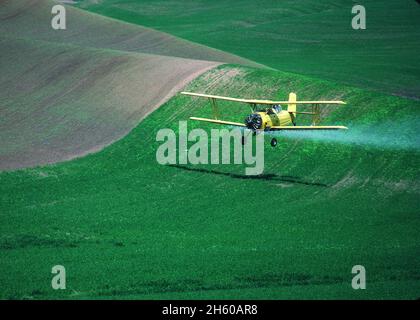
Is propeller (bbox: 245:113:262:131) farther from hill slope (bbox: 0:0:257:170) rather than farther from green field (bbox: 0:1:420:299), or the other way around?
hill slope (bbox: 0:0:257:170)

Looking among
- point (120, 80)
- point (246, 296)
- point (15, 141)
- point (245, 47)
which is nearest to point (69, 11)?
point (245, 47)

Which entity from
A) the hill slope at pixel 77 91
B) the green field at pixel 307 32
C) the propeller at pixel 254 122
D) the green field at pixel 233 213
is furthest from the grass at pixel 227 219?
the green field at pixel 307 32

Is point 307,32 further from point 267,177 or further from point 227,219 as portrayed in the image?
point 227,219

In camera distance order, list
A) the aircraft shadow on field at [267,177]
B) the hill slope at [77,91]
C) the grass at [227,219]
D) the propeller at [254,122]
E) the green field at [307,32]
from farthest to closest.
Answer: the green field at [307,32] < the hill slope at [77,91] < the aircraft shadow on field at [267,177] < the propeller at [254,122] < the grass at [227,219]

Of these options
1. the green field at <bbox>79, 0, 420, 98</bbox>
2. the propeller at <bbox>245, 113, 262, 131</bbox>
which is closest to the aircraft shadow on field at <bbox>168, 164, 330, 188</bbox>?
the propeller at <bbox>245, 113, 262, 131</bbox>

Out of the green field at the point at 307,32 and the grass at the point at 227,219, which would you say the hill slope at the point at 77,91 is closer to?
the grass at the point at 227,219

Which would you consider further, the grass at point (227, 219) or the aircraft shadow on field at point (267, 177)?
the aircraft shadow on field at point (267, 177)

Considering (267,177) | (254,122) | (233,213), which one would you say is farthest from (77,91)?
(233,213)
